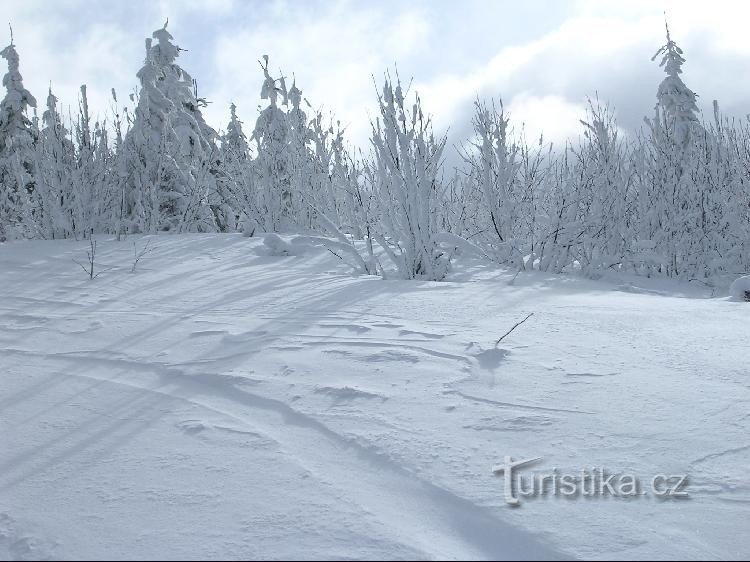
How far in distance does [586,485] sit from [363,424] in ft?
2.31

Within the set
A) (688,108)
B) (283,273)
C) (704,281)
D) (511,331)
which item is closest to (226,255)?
(283,273)

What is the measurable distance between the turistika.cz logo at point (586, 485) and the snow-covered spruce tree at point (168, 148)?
23.8 ft

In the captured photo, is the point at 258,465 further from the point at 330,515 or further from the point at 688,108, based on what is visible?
the point at 688,108

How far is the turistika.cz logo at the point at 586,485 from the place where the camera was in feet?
4.70

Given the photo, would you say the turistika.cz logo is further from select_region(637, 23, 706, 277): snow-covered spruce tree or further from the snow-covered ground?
select_region(637, 23, 706, 277): snow-covered spruce tree

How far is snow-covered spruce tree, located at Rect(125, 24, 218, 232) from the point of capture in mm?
8547

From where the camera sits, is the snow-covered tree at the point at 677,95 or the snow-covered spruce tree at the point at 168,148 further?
the snow-covered tree at the point at 677,95

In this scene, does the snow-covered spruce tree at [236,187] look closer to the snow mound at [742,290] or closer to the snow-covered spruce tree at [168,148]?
the snow-covered spruce tree at [168,148]

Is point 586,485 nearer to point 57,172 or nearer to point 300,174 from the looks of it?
point 57,172

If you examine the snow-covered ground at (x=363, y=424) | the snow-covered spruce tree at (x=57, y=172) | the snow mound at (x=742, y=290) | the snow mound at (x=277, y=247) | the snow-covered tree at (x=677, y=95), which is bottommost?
the snow-covered ground at (x=363, y=424)

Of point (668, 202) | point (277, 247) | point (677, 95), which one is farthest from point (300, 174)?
point (677, 95)

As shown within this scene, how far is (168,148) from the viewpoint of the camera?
32.6 ft

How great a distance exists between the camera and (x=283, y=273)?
184 inches

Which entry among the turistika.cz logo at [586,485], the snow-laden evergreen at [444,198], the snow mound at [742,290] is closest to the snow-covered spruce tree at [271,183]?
the snow-laden evergreen at [444,198]
